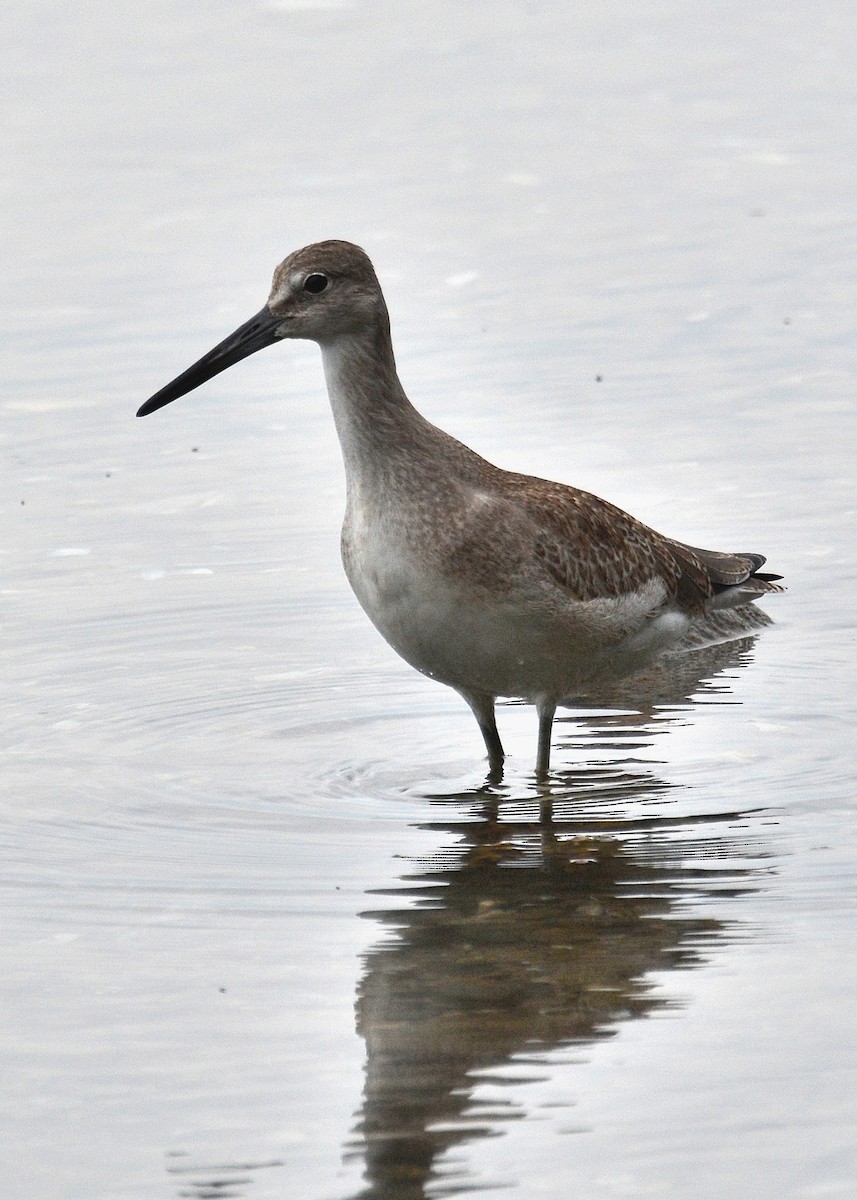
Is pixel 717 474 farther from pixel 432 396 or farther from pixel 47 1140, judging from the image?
pixel 47 1140

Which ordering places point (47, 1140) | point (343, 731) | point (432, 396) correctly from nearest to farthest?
point (47, 1140) → point (343, 731) → point (432, 396)

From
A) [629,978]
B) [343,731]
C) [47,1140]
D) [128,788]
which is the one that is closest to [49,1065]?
[47,1140]

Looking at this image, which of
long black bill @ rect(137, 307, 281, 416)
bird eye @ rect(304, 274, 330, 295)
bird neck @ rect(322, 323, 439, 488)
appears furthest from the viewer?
long black bill @ rect(137, 307, 281, 416)

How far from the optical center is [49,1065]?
6320 millimetres

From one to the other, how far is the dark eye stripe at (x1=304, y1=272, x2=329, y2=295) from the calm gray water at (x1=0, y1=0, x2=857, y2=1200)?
5.99 feet

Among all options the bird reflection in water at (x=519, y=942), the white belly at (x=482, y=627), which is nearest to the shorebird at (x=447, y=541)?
the white belly at (x=482, y=627)

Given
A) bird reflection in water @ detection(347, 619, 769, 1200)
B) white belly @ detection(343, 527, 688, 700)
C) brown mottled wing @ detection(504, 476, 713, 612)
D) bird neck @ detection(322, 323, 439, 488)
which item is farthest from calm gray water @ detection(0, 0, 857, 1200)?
bird neck @ detection(322, 323, 439, 488)

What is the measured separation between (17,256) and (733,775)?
858 cm

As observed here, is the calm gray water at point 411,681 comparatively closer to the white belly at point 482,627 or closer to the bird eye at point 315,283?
the white belly at point 482,627

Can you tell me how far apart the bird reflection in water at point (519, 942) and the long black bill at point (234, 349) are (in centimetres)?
179

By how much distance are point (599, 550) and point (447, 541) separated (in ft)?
3.08

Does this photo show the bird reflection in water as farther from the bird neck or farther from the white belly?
the bird neck

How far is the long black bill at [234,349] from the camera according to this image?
337 inches

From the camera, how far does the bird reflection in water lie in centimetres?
597
